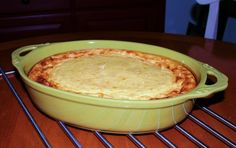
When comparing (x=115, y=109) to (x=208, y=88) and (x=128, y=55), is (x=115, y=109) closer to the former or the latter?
(x=208, y=88)

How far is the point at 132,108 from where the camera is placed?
0.45 metres

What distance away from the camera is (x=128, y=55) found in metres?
0.73

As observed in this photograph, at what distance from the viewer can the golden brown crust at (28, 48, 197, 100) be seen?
576 mm

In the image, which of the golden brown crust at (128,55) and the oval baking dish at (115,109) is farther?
the golden brown crust at (128,55)

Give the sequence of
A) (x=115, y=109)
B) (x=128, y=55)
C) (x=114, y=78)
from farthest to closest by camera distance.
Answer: (x=128, y=55)
(x=114, y=78)
(x=115, y=109)

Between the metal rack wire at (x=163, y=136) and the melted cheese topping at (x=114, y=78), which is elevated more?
the melted cheese topping at (x=114, y=78)

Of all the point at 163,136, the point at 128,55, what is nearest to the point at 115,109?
the point at 163,136

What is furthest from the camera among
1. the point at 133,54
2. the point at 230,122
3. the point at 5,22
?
the point at 5,22

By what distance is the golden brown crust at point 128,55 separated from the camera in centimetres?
58

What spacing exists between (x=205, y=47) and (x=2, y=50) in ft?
1.90

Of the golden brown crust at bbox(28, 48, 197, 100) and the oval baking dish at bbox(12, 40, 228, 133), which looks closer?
the oval baking dish at bbox(12, 40, 228, 133)

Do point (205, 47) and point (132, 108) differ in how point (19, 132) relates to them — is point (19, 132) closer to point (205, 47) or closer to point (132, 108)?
point (132, 108)

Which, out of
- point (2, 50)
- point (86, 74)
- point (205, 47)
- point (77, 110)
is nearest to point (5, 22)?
point (2, 50)

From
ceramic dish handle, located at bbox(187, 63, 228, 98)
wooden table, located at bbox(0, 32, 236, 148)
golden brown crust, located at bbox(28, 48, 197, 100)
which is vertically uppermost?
ceramic dish handle, located at bbox(187, 63, 228, 98)
